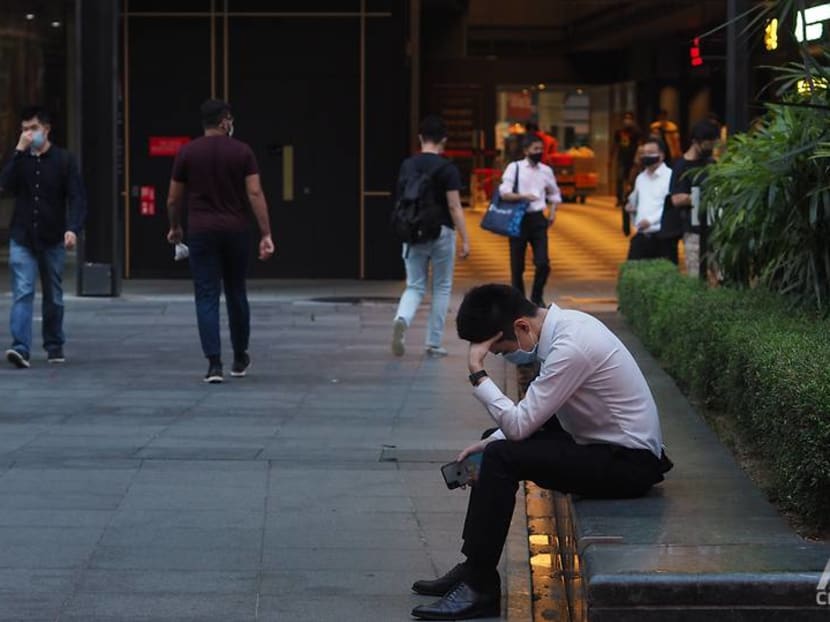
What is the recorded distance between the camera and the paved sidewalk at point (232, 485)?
18.8ft

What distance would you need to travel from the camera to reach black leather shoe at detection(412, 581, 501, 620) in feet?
17.9

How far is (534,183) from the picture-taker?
47.2 feet

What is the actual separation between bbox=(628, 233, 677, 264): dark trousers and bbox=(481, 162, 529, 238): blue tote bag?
1.01 meters

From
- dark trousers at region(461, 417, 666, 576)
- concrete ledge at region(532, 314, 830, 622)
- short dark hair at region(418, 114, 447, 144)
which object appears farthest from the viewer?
short dark hair at region(418, 114, 447, 144)

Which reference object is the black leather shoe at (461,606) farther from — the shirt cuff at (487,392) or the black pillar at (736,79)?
the black pillar at (736,79)

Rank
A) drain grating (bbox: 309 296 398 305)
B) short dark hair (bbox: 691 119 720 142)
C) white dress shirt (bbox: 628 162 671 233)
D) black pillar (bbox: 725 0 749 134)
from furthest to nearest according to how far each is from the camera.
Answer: drain grating (bbox: 309 296 398 305) → white dress shirt (bbox: 628 162 671 233) → short dark hair (bbox: 691 119 720 142) → black pillar (bbox: 725 0 749 134)

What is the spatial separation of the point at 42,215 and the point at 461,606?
6.68m

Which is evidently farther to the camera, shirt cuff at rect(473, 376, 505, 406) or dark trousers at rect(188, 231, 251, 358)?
dark trousers at rect(188, 231, 251, 358)

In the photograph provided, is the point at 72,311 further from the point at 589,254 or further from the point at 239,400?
the point at 589,254

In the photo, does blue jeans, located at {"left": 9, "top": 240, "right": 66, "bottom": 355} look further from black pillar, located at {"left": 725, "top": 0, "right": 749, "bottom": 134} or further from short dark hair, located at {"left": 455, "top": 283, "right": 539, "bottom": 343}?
short dark hair, located at {"left": 455, "top": 283, "right": 539, "bottom": 343}

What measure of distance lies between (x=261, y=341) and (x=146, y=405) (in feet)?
11.1

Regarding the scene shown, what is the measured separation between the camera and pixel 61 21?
20406 mm

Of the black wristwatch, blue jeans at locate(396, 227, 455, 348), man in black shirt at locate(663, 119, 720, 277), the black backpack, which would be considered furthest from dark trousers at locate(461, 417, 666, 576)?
man in black shirt at locate(663, 119, 720, 277)

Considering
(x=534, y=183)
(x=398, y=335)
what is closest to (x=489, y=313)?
(x=398, y=335)
